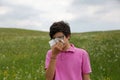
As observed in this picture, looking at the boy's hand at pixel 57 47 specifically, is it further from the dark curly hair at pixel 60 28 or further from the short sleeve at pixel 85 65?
the short sleeve at pixel 85 65

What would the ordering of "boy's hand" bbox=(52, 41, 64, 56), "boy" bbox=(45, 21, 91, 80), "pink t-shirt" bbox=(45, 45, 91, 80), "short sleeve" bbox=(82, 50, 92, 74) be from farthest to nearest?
"short sleeve" bbox=(82, 50, 92, 74) → "pink t-shirt" bbox=(45, 45, 91, 80) → "boy" bbox=(45, 21, 91, 80) → "boy's hand" bbox=(52, 41, 64, 56)

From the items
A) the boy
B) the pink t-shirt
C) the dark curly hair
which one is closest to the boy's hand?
the boy

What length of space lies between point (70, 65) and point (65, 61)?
99mm

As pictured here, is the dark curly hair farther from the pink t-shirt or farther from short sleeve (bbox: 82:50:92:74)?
short sleeve (bbox: 82:50:92:74)

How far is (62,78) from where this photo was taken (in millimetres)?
6434

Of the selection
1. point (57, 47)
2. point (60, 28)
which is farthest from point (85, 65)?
point (57, 47)

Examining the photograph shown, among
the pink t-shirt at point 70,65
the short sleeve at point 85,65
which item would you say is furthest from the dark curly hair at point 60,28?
the short sleeve at point 85,65

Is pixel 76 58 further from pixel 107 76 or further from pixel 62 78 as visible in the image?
pixel 107 76

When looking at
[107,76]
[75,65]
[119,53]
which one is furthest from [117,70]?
[75,65]

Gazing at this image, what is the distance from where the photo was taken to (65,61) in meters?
6.44

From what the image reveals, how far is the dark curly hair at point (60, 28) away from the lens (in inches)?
246

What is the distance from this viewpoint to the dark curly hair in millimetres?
6238

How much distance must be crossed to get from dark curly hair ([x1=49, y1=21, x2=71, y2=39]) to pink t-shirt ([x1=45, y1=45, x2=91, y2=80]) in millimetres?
275

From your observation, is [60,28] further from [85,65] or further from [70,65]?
[85,65]
